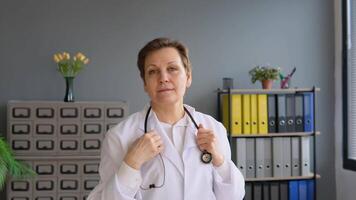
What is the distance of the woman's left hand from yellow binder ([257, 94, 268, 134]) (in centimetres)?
215

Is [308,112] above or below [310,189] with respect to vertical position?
above

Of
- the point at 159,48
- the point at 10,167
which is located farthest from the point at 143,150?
the point at 10,167

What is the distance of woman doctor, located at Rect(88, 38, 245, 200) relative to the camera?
1.18 m

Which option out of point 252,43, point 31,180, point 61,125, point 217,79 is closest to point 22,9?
point 61,125

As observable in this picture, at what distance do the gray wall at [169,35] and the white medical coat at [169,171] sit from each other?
233cm

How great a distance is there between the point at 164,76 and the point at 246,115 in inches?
86.5

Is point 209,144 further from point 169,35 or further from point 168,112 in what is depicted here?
point 169,35

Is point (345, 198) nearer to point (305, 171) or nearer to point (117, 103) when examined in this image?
point (305, 171)

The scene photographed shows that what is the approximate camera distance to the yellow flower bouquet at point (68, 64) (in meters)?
3.29

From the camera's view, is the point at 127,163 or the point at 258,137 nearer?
the point at 127,163

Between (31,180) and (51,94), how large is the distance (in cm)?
78

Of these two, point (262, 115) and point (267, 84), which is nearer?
point (262, 115)

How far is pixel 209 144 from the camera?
48.7 inches

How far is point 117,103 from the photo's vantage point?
3199 mm
